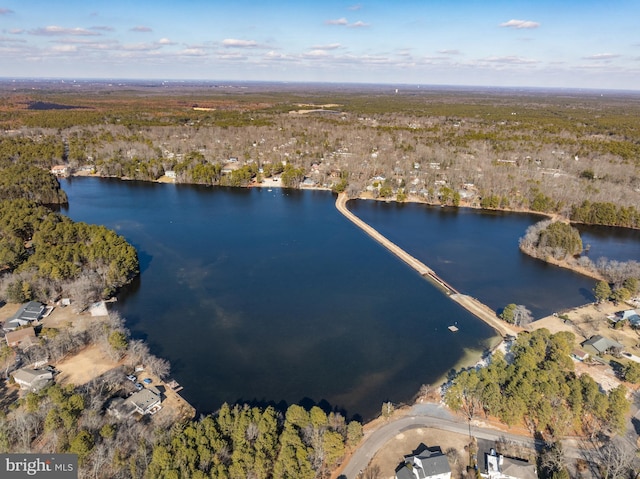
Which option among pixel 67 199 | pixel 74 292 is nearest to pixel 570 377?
pixel 74 292

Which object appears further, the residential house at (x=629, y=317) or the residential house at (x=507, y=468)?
the residential house at (x=629, y=317)

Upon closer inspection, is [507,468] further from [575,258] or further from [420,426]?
[575,258]

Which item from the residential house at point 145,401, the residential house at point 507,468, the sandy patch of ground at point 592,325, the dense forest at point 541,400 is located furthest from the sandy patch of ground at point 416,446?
the sandy patch of ground at point 592,325

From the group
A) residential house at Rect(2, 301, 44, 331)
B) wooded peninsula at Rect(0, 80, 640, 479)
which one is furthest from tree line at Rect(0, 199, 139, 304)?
residential house at Rect(2, 301, 44, 331)

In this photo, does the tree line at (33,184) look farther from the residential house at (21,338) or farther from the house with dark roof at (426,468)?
the house with dark roof at (426,468)

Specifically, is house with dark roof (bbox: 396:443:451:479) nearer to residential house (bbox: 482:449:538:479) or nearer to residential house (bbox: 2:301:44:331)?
residential house (bbox: 482:449:538:479)

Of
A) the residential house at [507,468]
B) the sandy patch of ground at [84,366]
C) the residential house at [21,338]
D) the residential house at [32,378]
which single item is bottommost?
the residential house at [507,468]
